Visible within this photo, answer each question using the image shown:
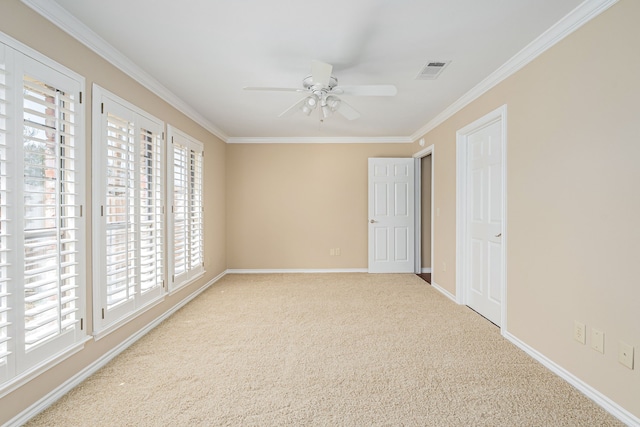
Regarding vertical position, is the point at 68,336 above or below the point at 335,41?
below

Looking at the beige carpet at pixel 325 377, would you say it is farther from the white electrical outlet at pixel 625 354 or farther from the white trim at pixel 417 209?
the white trim at pixel 417 209

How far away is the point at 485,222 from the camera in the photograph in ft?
10.7

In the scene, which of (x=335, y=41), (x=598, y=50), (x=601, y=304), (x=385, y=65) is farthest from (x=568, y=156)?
(x=335, y=41)

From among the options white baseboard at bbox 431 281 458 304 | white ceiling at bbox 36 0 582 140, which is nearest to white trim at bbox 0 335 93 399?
white ceiling at bbox 36 0 582 140

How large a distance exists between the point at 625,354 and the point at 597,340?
0.17 metres

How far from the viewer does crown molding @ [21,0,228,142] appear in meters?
1.82

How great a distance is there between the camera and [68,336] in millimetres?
1979

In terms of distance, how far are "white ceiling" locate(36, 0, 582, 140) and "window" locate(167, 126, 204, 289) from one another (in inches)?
26.5

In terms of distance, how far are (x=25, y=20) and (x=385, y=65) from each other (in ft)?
8.08

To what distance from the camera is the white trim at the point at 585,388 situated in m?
1.67

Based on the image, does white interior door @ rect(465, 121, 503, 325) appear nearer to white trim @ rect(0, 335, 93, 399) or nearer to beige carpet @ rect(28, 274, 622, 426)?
beige carpet @ rect(28, 274, 622, 426)

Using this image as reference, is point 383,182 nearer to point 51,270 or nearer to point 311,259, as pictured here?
point 311,259

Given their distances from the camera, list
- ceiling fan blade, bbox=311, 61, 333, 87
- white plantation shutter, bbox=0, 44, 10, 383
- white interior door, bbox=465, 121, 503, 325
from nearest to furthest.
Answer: white plantation shutter, bbox=0, 44, 10, 383 < ceiling fan blade, bbox=311, 61, 333, 87 < white interior door, bbox=465, 121, 503, 325

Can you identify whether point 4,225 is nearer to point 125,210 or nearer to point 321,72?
point 125,210
